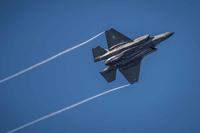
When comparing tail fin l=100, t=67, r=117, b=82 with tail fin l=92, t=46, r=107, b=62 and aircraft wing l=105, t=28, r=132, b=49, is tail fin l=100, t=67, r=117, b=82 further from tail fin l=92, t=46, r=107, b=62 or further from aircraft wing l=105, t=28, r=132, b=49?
aircraft wing l=105, t=28, r=132, b=49

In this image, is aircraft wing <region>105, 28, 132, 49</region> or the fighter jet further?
aircraft wing <region>105, 28, 132, 49</region>

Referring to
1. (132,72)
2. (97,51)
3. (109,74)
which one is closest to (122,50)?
(97,51)

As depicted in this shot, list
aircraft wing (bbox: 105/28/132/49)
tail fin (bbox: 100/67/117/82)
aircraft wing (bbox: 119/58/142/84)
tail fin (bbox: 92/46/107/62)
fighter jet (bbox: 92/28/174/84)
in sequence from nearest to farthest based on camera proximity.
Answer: fighter jet (bbox: 92/28/174/84) → tail fin (bbox: 92/46/107/62) → tail fin (bbox: 100/67/117/82) → aircraft wing (bbox: 105/28/132/49) → aircraft wing (bbox: 119/58/142/84)

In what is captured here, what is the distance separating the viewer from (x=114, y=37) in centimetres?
4288

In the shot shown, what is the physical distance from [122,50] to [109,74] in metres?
2.73

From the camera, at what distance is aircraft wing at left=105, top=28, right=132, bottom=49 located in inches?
1684

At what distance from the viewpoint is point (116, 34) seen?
141ft

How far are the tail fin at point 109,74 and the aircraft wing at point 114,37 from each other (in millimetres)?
2084

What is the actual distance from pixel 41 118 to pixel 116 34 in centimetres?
1120

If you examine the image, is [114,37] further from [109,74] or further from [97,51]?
[109,74]

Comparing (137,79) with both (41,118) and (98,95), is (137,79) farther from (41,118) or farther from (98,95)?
(41,118)

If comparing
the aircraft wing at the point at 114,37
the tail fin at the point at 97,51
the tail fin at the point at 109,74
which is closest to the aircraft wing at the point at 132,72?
the tail fin at the point at 109,74

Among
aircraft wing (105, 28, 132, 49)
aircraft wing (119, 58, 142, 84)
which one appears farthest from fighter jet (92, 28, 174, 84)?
aircraft wing (119, 58, 142, 84)

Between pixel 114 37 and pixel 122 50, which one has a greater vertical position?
pixel 114 37
